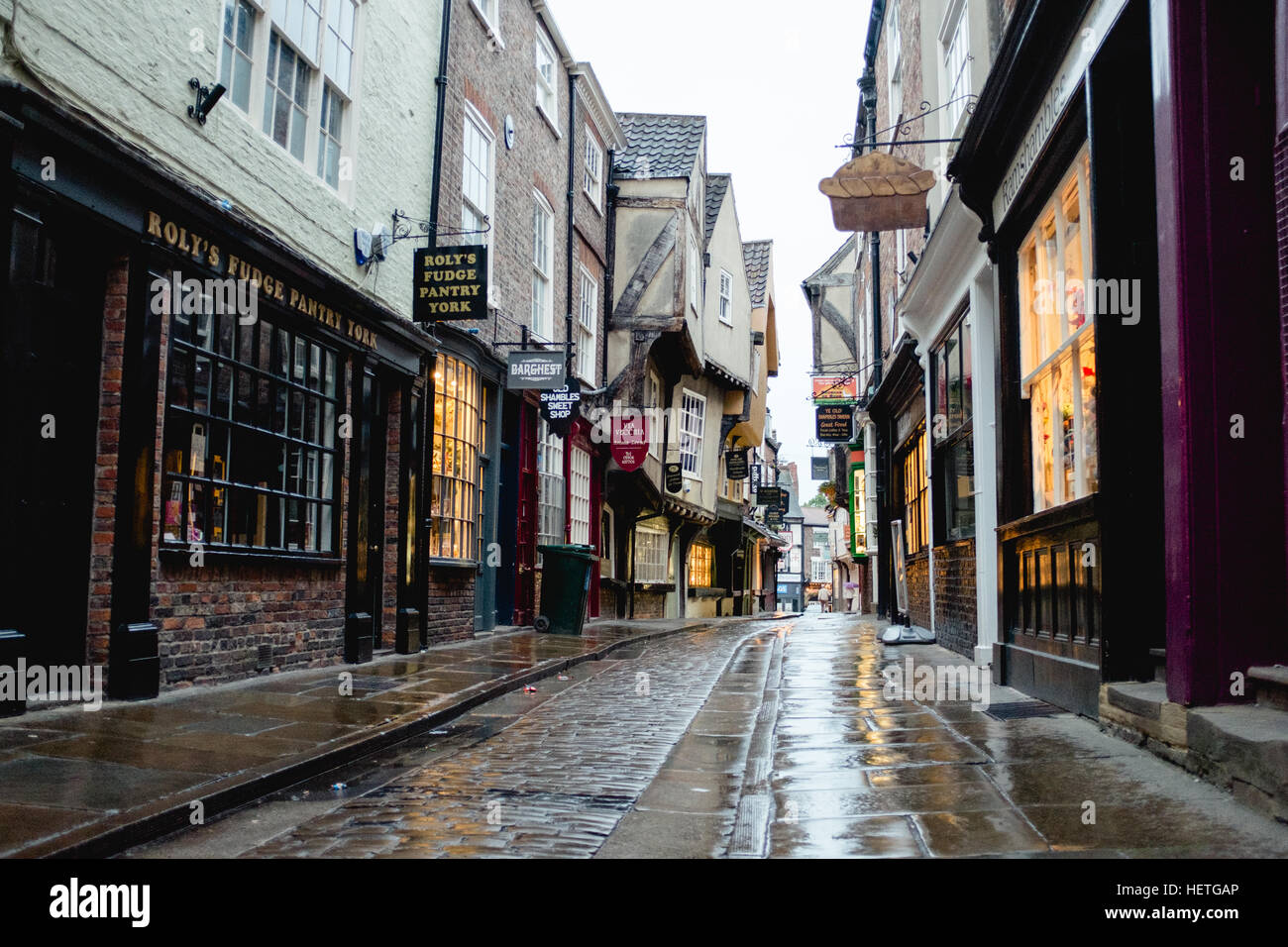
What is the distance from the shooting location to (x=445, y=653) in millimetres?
11141

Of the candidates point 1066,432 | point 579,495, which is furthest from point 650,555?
point 1066,432

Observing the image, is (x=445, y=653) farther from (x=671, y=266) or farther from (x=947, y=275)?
(x=671, y=266)

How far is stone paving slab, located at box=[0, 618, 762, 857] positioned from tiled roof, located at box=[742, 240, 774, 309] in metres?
25.8

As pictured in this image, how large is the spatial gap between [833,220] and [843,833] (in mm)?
7501

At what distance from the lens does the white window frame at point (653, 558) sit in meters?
23.4

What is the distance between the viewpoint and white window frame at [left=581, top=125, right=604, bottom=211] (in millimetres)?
19250

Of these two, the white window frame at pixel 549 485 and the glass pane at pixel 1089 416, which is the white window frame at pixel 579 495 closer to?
the white window frame at pixel 549 485

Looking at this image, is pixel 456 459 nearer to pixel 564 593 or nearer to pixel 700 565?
pixel 564 593

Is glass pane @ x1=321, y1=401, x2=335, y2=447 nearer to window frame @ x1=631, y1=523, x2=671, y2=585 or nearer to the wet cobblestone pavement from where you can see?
the wet cobblestone pavement

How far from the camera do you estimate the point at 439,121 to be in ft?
40.3

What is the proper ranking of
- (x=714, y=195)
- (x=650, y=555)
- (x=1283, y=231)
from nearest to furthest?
(x=1283, y=231)
(x=650, y=555)
(x=714, y=195)

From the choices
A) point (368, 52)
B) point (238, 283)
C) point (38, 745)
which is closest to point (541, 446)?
point (368, 52)

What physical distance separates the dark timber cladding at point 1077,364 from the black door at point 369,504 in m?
5.98

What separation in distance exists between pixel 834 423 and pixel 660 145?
850cm
